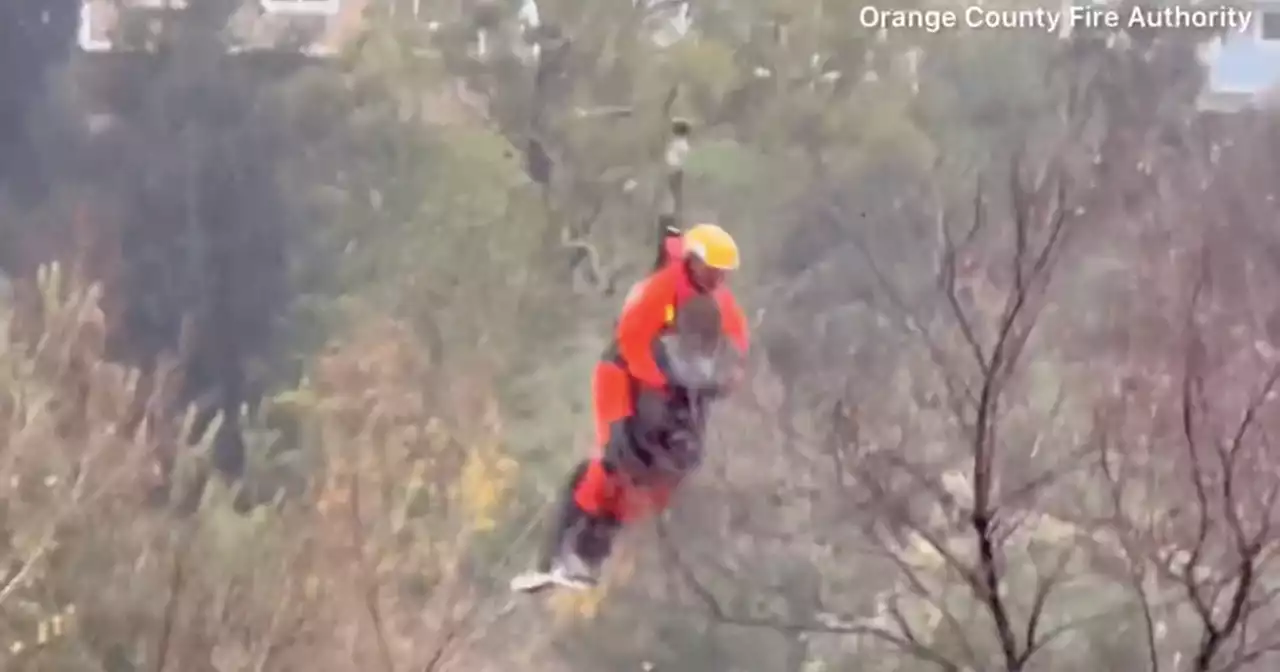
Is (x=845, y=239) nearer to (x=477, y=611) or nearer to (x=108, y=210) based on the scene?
(x=477, y=611)

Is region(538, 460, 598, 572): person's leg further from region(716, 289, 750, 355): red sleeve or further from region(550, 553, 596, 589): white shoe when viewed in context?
region(716, 289, 750, 355): red sleeve

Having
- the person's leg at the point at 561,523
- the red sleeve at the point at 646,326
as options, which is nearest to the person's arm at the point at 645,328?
the red sleeve at the point at 646,326

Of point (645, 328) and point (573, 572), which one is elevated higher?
point (645, 328)

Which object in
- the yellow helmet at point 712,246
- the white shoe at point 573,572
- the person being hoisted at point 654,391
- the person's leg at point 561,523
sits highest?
the yellow helmet at point 712,246

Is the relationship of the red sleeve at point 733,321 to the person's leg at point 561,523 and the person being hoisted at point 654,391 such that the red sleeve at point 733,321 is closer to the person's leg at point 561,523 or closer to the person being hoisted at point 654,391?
the person being hoisted at point 654,391

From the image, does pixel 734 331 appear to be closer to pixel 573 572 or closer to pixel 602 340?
pixel 602 340

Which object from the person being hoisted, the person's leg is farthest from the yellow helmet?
the person's leg

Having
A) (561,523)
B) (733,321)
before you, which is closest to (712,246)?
(733,321)

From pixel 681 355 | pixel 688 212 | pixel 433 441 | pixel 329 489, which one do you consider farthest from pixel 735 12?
pixel 329 489
